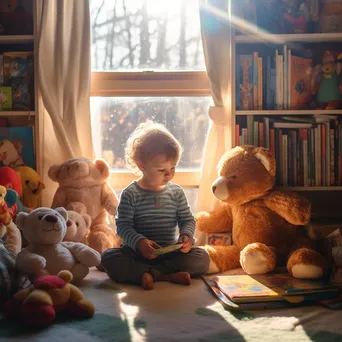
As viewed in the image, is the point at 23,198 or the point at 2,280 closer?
the point at 2,280

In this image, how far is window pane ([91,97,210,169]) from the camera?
98.7 inches

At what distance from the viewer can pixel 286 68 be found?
2.28 metres

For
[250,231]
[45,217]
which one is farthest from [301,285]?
[45,217]

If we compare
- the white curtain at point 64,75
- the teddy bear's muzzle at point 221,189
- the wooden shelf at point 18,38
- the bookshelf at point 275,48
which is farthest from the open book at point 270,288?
the wooden shelf at point 18,38

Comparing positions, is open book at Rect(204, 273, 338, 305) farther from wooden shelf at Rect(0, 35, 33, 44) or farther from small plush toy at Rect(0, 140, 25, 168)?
wooden shelf at Rect(0, 35, 33, 44)

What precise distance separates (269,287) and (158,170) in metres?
0.55

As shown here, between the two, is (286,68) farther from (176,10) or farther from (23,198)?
(23,198)

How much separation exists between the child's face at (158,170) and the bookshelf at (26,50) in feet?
2.05

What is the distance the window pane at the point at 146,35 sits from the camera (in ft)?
8.13

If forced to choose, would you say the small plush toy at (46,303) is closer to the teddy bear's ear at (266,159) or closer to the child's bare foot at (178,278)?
the child's bare foot at (178,278)

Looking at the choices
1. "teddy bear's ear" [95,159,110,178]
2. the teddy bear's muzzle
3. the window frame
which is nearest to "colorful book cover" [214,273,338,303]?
the teddy bear's muzzle

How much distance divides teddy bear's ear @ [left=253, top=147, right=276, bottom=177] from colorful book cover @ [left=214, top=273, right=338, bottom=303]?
430 mm

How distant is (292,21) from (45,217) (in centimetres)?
131

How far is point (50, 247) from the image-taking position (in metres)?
1.79
